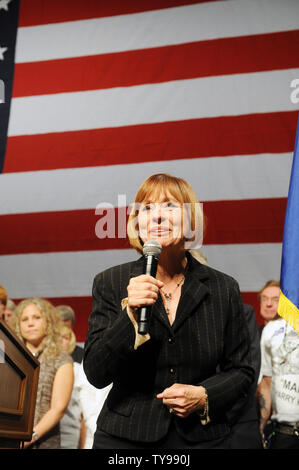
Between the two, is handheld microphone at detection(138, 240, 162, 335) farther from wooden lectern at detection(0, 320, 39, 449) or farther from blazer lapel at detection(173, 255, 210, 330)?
wooden lectern at detection(0, 320, 39, 449)

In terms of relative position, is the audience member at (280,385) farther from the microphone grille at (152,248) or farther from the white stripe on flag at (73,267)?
the microphone grille at (152,248)

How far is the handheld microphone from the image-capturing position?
113cm

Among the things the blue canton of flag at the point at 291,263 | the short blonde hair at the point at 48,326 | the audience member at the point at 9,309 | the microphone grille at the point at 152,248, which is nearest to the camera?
the microphone grille at the point at 152,248

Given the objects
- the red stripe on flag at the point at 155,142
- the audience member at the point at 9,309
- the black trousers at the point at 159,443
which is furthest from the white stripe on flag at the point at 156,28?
the black trousers at the point at 159,443

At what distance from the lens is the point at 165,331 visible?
126 cm

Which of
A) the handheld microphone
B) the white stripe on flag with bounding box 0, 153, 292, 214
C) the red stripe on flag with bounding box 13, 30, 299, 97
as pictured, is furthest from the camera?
the red stripe on flag with bounding box 13, 30, 299, 97

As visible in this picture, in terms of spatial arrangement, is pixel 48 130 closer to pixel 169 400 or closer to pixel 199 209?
pixel 199 209

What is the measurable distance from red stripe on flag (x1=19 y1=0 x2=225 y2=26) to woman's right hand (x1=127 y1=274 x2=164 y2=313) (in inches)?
135

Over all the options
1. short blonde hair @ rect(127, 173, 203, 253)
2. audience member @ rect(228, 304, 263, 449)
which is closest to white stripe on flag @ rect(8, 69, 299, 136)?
audience member @ rect(228, 304, 263, 449)

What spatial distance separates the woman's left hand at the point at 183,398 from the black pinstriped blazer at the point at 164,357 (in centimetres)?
→ 3

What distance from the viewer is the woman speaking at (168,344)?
119cm

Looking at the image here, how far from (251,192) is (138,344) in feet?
8.70

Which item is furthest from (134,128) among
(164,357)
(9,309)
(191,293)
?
(164,357)

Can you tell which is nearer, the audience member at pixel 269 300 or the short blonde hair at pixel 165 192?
the short blonde hair at pixel 165 192
